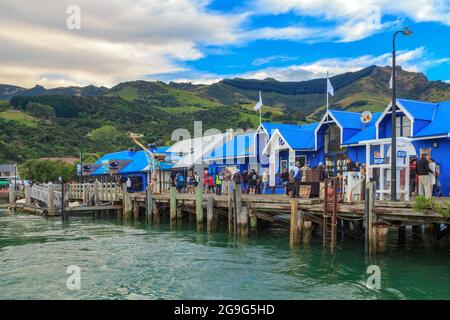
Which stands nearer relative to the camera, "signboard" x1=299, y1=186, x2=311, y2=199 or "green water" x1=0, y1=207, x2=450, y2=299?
"green water" x1=0, y1=207, x2=450, y2=299

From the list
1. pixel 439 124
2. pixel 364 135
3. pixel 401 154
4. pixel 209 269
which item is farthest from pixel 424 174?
pixel 364 135

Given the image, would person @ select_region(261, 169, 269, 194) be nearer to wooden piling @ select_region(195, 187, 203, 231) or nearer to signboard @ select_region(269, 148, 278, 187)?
signboard @ select_region(269, 148, 278, 187)

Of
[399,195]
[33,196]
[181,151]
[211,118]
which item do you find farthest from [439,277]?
[211,118]

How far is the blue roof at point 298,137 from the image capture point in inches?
Answer: 1188

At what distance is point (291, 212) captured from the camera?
1861 centimetres

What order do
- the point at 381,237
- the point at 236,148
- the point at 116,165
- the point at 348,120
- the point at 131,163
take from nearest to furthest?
the point at 381,237 → the point at 348,120 → the point at 236,148 → the point at 116,165 → the point at 131,163

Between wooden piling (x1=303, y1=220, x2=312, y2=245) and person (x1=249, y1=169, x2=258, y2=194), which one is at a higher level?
person (x1=249, y1=169, x2=258, y2=194)

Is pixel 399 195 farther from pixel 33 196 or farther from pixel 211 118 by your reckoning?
pixel 211 118

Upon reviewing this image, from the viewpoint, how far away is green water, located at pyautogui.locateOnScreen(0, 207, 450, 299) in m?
13.0

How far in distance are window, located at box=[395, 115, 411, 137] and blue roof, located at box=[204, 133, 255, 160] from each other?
36.7 ft

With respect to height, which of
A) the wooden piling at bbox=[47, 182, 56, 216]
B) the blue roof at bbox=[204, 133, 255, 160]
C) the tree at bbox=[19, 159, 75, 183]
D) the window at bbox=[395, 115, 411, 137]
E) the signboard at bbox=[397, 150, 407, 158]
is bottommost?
the wooden piling at bbox=[47, 182, 56, 216]

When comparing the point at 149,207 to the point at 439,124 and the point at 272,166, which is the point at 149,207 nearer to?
the point at 272,166

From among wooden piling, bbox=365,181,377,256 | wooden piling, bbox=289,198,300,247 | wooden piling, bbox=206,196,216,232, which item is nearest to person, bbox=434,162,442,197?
wooden piling, bbox=365,181,377,256

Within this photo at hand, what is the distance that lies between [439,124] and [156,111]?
134091 mm
